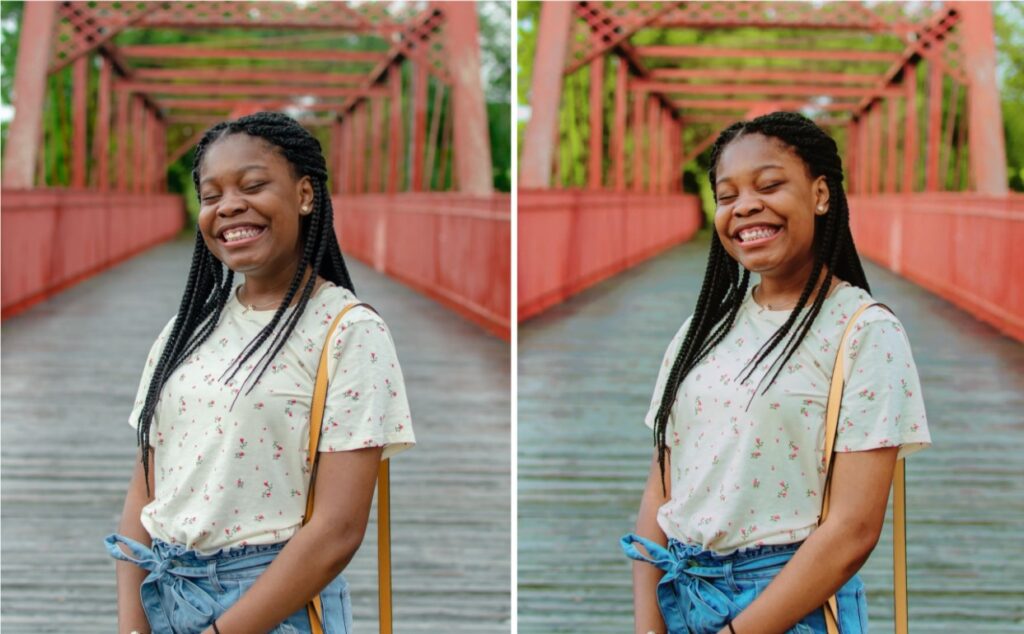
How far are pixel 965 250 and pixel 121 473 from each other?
17.6 feet

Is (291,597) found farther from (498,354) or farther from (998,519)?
(498,354)

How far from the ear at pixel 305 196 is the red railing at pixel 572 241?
474 centimetres

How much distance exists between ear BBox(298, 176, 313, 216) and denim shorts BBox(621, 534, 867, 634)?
1.81 feet

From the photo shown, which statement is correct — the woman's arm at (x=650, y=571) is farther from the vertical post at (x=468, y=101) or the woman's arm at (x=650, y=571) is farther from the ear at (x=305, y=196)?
the vertical post at (x=468, y=101)

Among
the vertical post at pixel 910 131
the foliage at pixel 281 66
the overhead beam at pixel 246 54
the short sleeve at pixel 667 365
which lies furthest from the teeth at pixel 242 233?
the vertical post at pixel 910 131

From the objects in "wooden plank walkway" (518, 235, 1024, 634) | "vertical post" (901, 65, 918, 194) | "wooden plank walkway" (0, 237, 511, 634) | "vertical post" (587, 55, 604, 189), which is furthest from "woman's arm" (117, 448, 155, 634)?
"vertical post" (901, 65, 918, 194)

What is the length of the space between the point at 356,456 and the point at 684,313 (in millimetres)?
6471

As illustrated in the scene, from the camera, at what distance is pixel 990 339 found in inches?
273

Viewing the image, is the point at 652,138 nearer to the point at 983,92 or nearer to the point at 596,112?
the point at 596,112

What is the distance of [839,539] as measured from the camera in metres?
1.45

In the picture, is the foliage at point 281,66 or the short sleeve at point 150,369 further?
the foliage at point 281,66

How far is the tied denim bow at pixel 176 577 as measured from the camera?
152cm

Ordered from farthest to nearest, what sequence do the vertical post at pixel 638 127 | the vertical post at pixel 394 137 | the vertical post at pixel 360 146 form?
the vertical post at pixel 360 146 < the vertical post at pixel 638 127 < the vertical post at pixel 394 137

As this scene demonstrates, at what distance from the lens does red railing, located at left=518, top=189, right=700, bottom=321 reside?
686 cm
